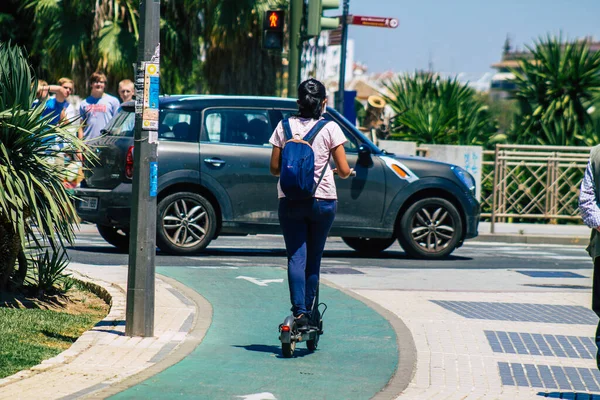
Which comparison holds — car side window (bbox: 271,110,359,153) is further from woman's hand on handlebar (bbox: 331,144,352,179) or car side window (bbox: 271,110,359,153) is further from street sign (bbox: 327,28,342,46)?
street sign (bbox: 327,28,342,46)

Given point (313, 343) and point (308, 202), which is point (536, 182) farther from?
point (308, 202)

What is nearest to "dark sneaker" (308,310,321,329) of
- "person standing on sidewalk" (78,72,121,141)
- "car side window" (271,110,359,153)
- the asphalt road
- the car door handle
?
the asphalt road

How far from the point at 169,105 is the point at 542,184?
10.0m

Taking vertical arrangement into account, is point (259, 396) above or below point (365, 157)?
below

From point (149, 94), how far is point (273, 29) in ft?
31.2

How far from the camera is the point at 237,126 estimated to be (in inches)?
505

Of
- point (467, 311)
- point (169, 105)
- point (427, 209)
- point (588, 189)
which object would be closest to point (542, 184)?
point (427, 209)

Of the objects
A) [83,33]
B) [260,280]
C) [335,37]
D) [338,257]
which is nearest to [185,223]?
[260,280]

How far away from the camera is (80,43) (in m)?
24.2

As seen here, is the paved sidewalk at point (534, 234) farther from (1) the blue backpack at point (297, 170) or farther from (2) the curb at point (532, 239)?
(1) the blue backpack at point (297, 170)

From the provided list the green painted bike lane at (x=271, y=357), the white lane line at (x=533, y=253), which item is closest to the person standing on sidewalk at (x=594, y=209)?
the green painted bike lane at (x=271, y=357)

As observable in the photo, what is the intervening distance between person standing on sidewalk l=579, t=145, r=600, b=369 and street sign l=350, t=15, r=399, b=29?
479 inches

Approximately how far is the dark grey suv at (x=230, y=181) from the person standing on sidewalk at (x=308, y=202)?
17.3ft

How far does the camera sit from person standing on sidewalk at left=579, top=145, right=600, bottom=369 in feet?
20.5
